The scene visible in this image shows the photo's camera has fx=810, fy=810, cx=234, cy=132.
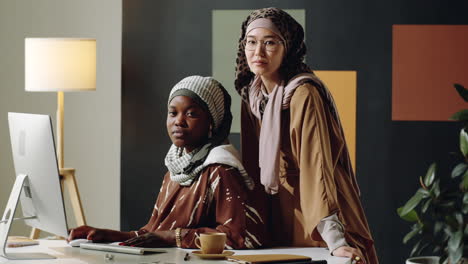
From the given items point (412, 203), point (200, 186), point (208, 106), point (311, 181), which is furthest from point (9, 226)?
point (412, 203)

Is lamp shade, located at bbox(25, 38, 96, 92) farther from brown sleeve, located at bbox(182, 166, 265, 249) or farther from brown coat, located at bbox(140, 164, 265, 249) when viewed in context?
brown sleeve, located at bbox(182, 166, 265, 249)

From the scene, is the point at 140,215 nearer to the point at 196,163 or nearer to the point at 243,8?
the point at 243,8

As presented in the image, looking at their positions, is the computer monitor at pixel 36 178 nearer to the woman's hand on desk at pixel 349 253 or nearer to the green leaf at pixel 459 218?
the woman's hand on desk at pixel 349 253

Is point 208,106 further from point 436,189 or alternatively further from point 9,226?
point 436,189

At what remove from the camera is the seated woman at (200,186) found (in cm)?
288

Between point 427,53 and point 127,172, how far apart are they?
214 centimetres

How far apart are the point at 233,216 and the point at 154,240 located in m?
0.29

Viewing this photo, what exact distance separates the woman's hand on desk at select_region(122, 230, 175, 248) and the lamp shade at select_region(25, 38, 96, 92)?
237 centimetres

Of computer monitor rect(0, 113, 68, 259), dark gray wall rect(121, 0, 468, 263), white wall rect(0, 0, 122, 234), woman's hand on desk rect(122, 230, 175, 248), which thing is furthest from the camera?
white wall rect(0, 0, 122, 234)

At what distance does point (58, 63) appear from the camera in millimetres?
5004

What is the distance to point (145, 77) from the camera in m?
5.45

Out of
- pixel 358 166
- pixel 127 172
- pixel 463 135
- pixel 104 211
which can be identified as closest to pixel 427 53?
pixel 358 166

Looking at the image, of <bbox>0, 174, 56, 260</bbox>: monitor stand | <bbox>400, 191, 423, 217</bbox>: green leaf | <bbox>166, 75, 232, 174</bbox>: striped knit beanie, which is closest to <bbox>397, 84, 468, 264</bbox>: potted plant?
<bbox>400, 191, 423, 217</bbox>: green leaf

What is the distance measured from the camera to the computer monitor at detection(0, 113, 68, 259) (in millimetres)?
2604
